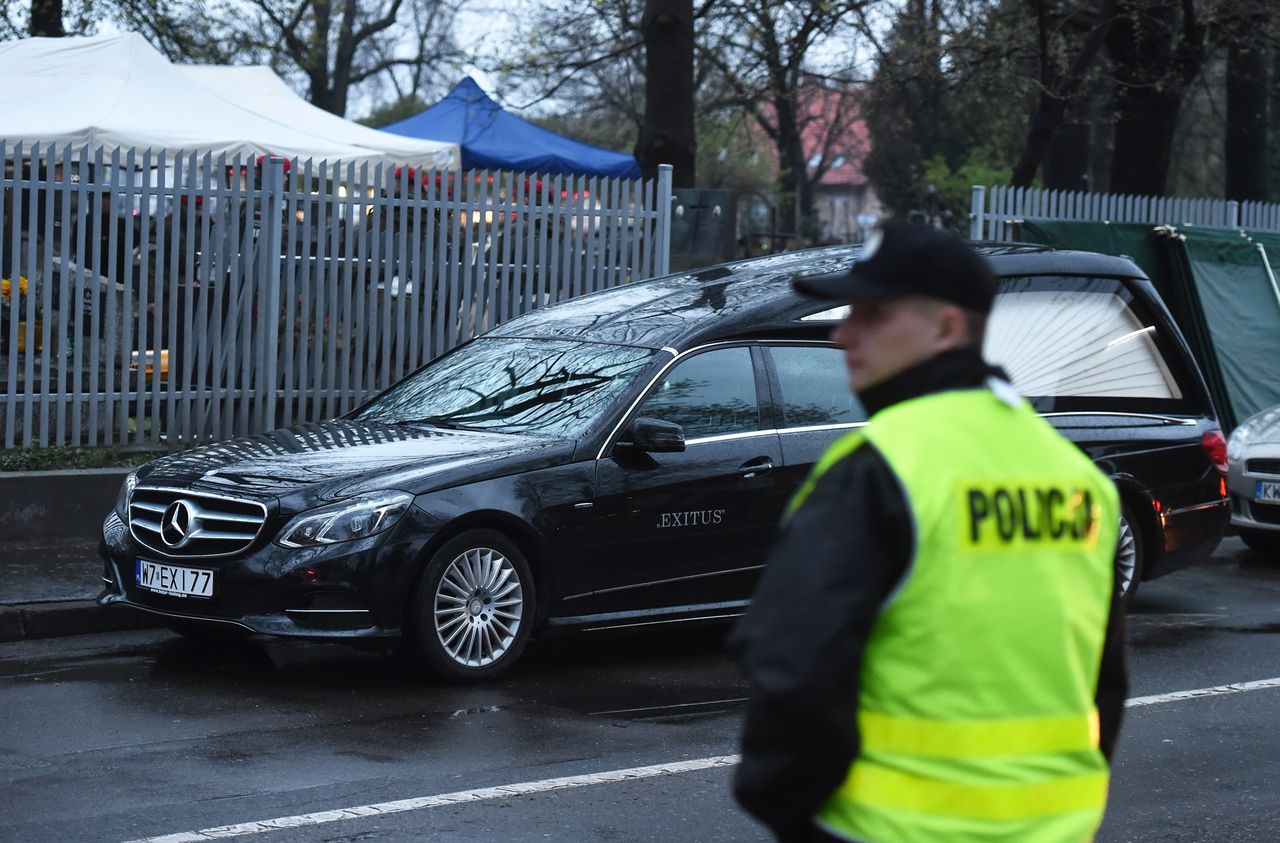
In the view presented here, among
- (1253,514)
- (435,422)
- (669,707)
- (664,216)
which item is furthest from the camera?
(664,216)

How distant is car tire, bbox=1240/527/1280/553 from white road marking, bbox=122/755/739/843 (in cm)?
725

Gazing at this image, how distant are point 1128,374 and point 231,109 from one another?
9.87 m

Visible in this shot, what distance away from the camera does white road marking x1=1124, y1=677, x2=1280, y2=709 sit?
7410 millimetres

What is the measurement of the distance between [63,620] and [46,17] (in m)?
16.3

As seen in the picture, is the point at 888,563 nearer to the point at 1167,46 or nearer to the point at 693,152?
the point at 693,152


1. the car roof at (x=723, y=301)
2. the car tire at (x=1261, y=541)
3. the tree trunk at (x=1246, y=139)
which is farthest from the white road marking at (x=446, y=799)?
the tree trunk at (x=1246, y=139)

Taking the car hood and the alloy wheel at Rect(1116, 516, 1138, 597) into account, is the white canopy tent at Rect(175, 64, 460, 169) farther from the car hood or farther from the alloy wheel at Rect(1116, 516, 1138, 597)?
the car hood

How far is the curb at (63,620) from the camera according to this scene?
8266mm

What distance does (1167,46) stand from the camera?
65.2 feet

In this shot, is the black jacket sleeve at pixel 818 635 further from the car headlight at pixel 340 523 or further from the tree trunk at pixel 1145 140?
the tree trunk at pixel 1145 140

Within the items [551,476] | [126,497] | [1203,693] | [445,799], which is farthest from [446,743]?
[1203,693]

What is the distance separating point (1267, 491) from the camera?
462 inches

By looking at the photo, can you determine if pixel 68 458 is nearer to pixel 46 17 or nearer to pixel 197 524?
pixel 197 524

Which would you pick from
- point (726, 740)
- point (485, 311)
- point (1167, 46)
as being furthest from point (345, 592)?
point (1167, 46)
